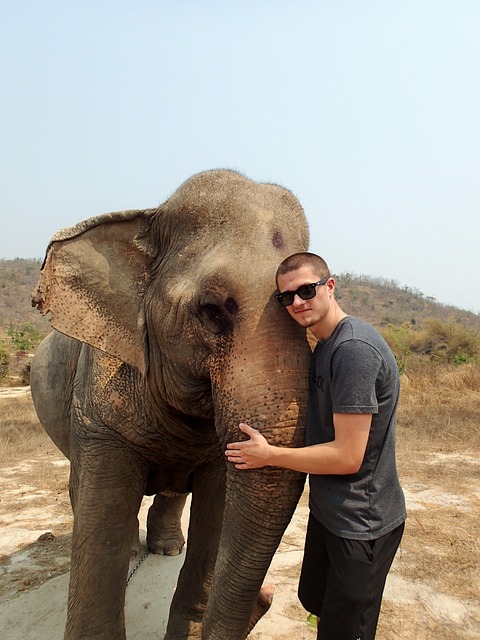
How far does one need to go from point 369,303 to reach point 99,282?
56926 millimetres

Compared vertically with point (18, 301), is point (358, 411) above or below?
above

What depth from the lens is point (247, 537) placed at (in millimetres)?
2369

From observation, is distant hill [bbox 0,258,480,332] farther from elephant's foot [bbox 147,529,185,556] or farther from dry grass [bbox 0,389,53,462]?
elephant's foot [bbox 147,529,185,556]

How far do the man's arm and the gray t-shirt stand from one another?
0.20 feet

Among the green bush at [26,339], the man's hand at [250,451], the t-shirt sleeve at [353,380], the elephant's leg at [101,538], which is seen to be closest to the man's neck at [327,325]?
the t-shirt sleeve at [353,380]

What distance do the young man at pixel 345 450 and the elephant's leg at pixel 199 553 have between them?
1478 mm

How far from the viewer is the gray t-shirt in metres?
2.28

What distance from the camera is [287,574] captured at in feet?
16.9

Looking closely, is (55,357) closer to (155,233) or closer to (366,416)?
(155,233)

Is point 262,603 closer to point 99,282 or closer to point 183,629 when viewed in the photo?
point 183,629

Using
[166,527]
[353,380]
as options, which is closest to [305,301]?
[353,380]

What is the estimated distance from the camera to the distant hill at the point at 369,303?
5059 cm

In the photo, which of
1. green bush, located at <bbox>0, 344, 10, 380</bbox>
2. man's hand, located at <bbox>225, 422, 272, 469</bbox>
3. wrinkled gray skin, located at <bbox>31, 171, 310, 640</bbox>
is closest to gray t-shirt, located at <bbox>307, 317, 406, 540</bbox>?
wrinkled gray skin, located at <bbox>31, 171, 310, 640</bbox>

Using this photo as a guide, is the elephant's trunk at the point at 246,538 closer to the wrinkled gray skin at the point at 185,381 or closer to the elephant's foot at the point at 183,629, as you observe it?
the wrinkled gray skin at the point at 185,381
